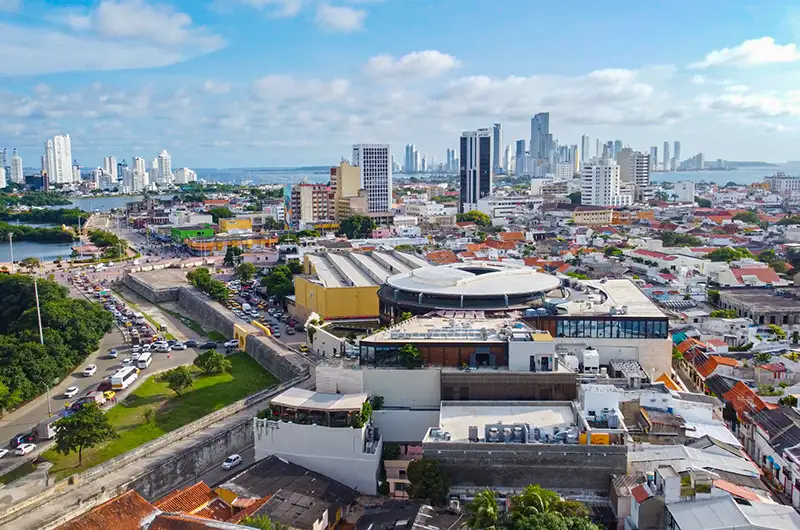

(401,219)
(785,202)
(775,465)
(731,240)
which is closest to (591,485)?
(775,465)

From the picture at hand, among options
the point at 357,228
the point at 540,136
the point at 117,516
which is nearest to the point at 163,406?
the point at 117,516

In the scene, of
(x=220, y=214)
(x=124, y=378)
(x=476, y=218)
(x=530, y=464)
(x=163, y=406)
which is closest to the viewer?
(x=530, y=464)

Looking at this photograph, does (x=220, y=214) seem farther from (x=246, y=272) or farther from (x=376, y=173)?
(x=246, y=272)

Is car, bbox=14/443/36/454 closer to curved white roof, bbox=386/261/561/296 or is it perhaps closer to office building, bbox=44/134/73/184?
curved white roof, bbox=386/261/561/296

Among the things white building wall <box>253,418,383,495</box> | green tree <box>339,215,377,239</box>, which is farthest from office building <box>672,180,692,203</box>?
white building wall <box>253,418,383,495</box>

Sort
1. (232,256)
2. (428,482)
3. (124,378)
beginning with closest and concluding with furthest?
(428,482), (124,378), (232,256)

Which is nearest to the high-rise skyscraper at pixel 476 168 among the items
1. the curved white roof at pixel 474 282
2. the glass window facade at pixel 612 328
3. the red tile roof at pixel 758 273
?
the red tile roof at pixel 758 273
